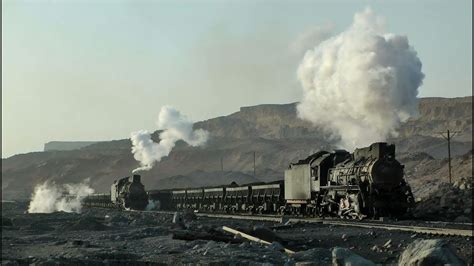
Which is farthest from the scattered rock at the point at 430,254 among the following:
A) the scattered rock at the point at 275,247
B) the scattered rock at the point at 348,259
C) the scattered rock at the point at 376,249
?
the scattered rock at the point at 275,247

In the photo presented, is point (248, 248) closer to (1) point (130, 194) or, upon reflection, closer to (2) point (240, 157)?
(1) point (130, 194)

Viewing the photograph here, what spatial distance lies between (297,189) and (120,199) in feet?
103

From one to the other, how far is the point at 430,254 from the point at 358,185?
56.9 feet

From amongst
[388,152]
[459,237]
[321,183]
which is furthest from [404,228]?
[321,183]

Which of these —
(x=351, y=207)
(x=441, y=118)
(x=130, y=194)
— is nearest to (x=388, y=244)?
(x=351, y=207)

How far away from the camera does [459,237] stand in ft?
56.4

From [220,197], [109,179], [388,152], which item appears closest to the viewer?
[388,152]

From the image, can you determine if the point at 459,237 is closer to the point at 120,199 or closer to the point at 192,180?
the point at 120,199

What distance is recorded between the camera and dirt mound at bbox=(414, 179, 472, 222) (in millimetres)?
29089

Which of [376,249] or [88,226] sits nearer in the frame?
[376,249]

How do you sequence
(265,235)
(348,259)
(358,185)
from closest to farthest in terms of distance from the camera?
(348,259) → (265,235) → (358,185)

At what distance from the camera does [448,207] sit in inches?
1230

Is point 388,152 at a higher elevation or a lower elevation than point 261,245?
higher

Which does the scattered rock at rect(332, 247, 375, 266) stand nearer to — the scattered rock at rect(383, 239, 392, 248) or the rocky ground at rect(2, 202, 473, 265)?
the rocky ground at rect(2, 202, 473, 265)
